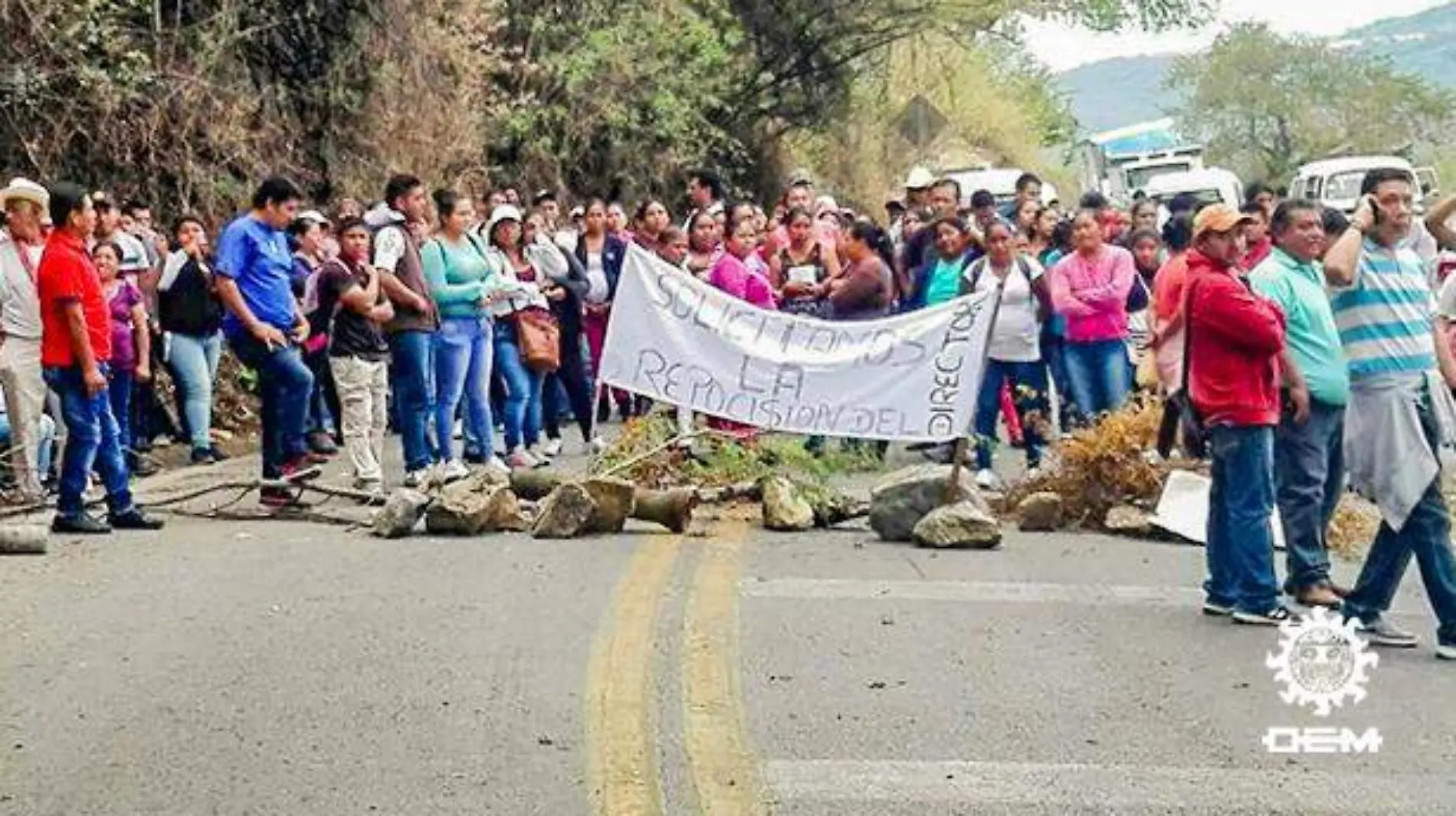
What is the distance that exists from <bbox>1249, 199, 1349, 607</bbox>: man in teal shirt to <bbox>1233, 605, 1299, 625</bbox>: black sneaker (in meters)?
0.36

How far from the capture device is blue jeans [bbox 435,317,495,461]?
12820 millimetres

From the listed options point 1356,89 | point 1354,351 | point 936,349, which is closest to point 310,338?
point 936,349

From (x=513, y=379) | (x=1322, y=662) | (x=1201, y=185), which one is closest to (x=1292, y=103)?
(x=1201, y=185)

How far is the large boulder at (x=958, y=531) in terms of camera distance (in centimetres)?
1053

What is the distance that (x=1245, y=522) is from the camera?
8.62 meters

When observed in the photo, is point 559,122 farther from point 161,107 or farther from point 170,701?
point 170,701

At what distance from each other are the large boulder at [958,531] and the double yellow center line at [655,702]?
1.24 meters

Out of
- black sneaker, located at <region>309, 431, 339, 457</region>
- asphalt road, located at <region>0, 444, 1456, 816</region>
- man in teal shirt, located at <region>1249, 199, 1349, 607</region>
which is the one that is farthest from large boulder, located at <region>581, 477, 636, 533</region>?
black sneaker, located at <region>309, 431, 339, 457</region>

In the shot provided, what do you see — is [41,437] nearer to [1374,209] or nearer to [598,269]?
[598,269]

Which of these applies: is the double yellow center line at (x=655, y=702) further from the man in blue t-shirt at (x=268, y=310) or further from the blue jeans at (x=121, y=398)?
the blue jeans at (x=121, y=398)

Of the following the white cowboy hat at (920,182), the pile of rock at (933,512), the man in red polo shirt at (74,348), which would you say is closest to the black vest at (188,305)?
the man in red polo shirt at (74,348)

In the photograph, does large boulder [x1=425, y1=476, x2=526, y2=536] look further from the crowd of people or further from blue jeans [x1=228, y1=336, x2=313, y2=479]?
blue jeans [x1=228, y1=336, x2=313, y2=479]

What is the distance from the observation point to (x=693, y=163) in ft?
89.2

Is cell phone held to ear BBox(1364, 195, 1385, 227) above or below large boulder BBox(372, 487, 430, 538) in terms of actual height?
above
